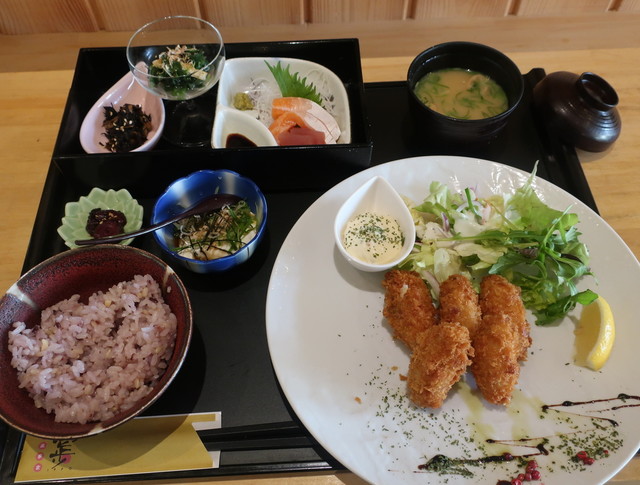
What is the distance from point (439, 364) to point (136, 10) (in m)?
2.70

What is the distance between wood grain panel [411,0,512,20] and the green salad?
1453 millimetres

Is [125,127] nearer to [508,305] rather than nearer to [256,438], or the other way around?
[256,438]

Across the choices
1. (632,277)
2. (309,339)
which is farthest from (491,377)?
(632,277)

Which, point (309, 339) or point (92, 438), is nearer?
point (92, 438)

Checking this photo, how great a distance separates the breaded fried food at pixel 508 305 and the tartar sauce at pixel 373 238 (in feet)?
1.24

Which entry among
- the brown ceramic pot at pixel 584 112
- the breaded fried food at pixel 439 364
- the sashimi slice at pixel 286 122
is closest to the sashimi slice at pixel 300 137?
the sashimi slice at pixel 286 122

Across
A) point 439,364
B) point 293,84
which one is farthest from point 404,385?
point 293,84

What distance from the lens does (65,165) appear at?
2055 mm

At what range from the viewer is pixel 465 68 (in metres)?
2.44

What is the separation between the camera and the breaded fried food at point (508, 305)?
1705mm

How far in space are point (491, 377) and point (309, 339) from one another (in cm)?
64

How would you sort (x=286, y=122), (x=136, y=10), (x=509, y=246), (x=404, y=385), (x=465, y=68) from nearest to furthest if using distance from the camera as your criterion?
(x=404, y=385)
(x=509, y=246)
(x=286, y=122)
(x=465, y=68)
(x=136, y=10)

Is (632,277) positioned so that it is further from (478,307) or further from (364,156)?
(364,156)

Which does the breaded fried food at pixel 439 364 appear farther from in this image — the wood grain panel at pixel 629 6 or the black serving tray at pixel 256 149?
the wood grain panel at pixel 629 6
